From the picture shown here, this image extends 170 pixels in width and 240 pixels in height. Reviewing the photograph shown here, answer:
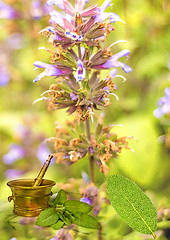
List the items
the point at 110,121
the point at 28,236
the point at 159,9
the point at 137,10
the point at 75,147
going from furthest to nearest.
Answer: the point at 137,10 → the point at 159,9 → the point at 110,121 → the point at 75,147 → the point at 28,236

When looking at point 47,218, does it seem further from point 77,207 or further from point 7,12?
point 7,12

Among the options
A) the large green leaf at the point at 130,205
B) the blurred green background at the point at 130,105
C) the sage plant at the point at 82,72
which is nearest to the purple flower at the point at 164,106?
the blurred green background at the point at 130,105

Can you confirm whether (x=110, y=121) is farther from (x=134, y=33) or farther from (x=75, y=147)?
(x=75, y=147)

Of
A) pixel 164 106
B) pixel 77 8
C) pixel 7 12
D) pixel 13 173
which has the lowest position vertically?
pixel 13 173

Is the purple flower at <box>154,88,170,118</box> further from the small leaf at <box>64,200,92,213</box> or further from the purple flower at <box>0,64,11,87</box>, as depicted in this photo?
the purple flower at <box>0,64,11,87</box>

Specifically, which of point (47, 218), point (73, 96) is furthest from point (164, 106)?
point (47, 218)

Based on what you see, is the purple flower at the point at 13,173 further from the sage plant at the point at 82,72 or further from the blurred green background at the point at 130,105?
the sage plant at the point at 82,72

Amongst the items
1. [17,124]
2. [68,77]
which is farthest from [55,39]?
[17,124]
